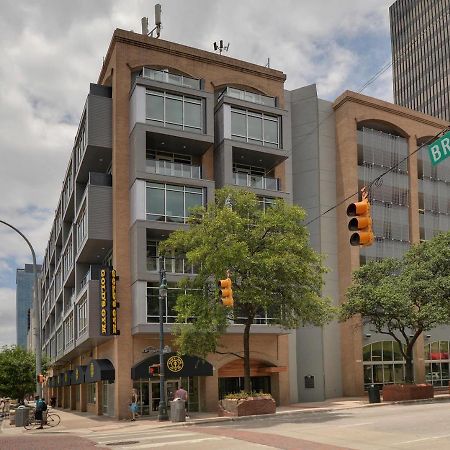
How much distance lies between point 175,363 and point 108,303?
205 inches

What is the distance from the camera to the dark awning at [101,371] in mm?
36000

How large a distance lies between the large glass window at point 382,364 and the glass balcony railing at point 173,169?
19010mm

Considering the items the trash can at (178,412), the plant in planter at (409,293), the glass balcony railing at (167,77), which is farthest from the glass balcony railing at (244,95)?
the trash can at (178,412)

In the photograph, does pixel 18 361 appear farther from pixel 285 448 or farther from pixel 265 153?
pixel 285 448

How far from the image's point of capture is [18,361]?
6888cm

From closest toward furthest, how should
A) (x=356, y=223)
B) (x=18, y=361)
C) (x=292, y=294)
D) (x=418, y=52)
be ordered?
(x=356, y=223)
(x=292, y=294)
(x=18, y=361)
(x=418, y=52)

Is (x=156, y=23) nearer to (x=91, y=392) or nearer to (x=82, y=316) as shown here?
(x=82, y=316)

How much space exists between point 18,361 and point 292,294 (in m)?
48.2

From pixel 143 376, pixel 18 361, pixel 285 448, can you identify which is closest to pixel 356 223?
pixel 285 448

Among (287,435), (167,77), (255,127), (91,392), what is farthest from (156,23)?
(287,435)

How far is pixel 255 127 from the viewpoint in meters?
42.1

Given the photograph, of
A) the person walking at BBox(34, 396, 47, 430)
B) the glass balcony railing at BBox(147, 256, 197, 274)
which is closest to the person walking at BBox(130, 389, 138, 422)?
the person walking at BBox(34, 396, 47, 430)

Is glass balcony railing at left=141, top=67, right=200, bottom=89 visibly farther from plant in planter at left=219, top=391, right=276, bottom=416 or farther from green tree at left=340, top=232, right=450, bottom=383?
plant in planter at left=219, top=391, right=276, bottom=416

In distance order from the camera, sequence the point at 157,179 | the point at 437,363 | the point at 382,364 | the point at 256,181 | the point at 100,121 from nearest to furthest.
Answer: the point at 157,179
the point at 100,121
the point at 256,181
the point at 382,364
the point at 437,363
